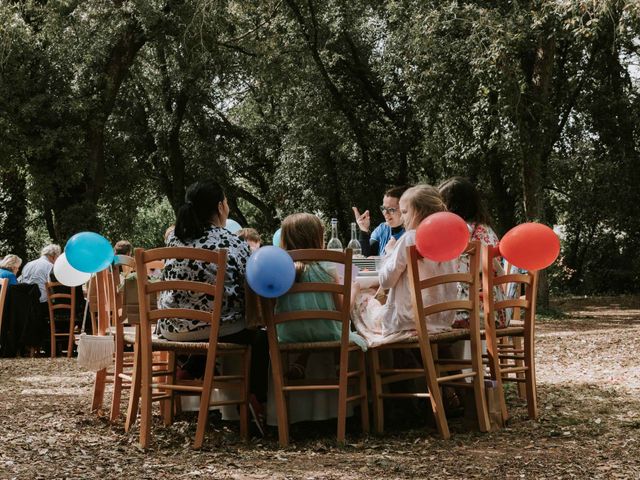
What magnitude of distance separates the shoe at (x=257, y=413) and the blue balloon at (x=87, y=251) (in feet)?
4.17

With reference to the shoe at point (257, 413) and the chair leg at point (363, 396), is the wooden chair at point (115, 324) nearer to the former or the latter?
the shoe at point (257, 413)

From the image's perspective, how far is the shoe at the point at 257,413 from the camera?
491 cm

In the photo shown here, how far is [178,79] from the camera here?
2011 cm

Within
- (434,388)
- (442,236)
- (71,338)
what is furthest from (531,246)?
(71,338)

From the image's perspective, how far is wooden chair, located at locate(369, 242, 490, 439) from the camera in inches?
187

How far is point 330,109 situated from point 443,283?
1516cm

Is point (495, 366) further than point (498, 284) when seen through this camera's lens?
No

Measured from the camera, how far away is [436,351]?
5.05 metres

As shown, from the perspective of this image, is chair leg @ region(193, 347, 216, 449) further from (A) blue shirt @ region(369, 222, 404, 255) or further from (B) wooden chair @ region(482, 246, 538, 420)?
(A) blue shirt @ region(369, 222, 404, 255)

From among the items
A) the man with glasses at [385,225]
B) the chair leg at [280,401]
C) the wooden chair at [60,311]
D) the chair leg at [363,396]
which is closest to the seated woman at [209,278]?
the chair leg at [280,401]

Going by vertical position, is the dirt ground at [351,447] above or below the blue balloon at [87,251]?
below

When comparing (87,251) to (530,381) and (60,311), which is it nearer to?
(530,381)

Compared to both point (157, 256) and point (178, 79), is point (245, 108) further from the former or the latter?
point (157, 256)

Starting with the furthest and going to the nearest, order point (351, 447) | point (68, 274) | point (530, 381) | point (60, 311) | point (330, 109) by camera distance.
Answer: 1. point (330, 109)
2. point (60, 311)
3. point (68, 274)
4. point (530, 381)
5. point (351, 447)
